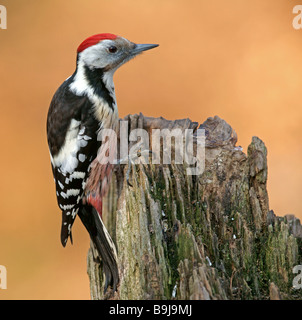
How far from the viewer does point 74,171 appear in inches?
93.6

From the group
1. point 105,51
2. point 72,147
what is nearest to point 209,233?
point 72,147

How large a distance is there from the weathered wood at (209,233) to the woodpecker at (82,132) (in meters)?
0.41

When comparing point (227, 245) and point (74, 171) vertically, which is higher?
point (74, 171)

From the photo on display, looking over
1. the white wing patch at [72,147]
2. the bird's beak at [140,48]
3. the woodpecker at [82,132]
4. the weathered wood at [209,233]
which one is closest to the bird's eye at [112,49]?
the woodpecker at [82,132]

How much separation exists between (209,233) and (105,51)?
125cm

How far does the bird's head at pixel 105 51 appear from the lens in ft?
7.97

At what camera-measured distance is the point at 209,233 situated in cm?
186

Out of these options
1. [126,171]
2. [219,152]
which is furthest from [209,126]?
[126,171]

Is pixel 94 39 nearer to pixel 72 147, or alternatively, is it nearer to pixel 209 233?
pixel 72 147

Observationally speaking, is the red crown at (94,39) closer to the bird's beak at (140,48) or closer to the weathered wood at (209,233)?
the bird's beak at (140,48)

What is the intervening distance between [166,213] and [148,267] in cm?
25

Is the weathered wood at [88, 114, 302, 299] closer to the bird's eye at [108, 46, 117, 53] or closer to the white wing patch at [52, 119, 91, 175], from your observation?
the white wing patch at [52, 119, 91, 175]

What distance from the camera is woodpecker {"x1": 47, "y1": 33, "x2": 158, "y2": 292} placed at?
93.4 inches
